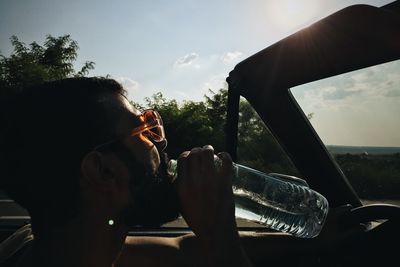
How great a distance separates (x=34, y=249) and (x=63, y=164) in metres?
0.43

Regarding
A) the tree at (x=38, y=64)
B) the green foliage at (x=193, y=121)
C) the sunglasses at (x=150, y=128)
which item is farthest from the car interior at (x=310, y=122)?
the tree at (x=38, y=64)

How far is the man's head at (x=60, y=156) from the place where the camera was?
166 centimetres

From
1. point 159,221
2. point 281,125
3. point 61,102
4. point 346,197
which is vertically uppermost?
point 61,102

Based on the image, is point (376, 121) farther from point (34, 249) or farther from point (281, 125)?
point (34, 249)

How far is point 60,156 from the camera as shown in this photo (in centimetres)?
166

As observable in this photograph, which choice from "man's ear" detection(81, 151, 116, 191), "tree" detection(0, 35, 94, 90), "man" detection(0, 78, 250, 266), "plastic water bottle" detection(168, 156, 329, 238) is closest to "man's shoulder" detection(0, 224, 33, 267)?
"man" detection(0, 78, 250, 266)

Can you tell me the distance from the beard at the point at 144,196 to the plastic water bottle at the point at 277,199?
0.64 metres

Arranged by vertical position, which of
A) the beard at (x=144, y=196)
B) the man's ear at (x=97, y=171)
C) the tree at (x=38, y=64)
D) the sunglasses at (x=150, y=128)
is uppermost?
the tree at (x=38, y=64)

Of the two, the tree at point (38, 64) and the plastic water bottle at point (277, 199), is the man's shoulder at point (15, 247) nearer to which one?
the plastic water bottle at point (277, 199)

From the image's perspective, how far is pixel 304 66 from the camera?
176 centimetres

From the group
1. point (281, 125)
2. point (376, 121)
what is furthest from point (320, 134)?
point (376, 121)

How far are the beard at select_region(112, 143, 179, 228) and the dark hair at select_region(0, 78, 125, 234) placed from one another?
0.21 metres

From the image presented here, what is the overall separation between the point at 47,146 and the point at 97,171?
26 cm

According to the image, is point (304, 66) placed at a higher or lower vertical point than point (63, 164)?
higher
